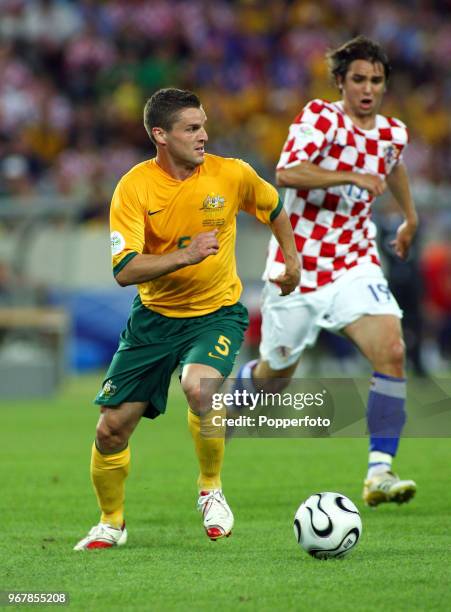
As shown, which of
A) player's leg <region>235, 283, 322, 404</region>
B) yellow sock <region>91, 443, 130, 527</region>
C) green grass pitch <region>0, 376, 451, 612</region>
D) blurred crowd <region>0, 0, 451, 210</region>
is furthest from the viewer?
blurred crowd <region>0, 0, 451, 210</region>

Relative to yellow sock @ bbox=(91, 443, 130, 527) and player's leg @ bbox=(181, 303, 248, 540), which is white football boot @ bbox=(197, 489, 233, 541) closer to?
player's leg @ bbox=(181, 303, 248, 540)

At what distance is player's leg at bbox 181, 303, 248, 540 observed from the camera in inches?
225

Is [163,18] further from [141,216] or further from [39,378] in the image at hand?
[141,216]

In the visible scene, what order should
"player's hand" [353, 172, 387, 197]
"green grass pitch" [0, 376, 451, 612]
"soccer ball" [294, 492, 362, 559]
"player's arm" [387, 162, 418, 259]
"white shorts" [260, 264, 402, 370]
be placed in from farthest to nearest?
"player's arm" [387, 162, 418, 259] < "white shorts" [260, 264, 402, 370] < "player's hand" [353, 172, 387, 197] < "soccer ball" [294, 492, 362, 559] < "green grass pitch" [0, 376, 451, 612]

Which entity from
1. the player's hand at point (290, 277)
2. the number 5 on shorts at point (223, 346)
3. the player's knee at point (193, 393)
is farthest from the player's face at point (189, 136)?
the player's knee at point (193, 393)

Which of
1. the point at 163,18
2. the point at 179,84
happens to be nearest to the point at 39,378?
the point at 179,84

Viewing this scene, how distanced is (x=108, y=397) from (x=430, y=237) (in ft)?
38.9

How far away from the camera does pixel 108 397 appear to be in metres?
5.82

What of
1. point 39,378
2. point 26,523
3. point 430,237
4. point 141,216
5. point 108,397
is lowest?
point 39,378

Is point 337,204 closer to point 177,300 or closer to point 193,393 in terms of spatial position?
point 177,300

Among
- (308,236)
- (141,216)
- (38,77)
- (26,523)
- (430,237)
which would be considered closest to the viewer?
(141,216)

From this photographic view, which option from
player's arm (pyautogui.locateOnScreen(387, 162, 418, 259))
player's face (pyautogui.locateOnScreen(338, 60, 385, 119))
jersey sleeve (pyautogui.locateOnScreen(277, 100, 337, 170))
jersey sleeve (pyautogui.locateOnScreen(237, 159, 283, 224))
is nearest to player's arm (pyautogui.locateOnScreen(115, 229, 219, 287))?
jersey sleeve (pyautogui.locateOnScreen(237, 159, 283, 224))

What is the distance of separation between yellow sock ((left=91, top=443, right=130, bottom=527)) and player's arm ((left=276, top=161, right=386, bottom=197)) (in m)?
2.05

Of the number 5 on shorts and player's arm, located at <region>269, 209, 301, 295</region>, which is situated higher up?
player's arm, located at <region>269, 209, 301, 295</region>
